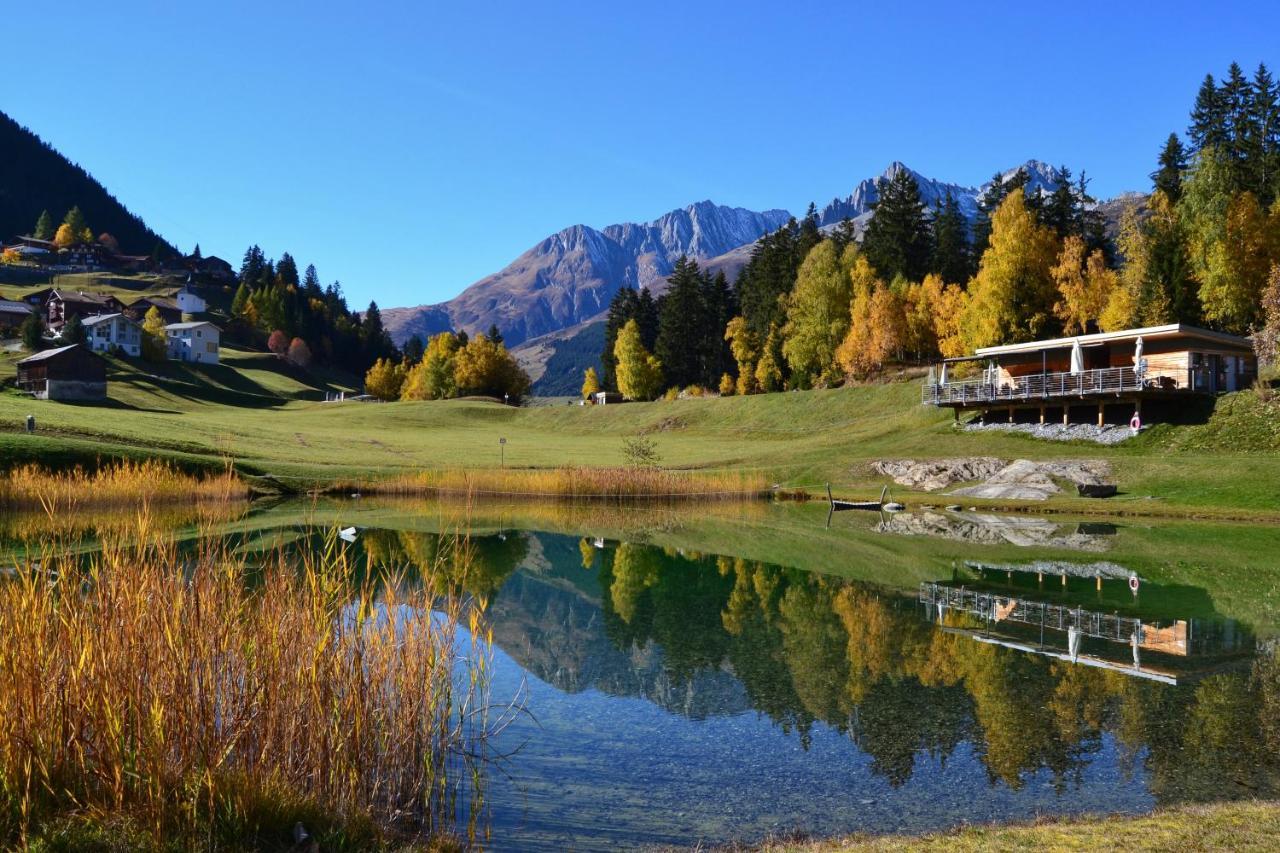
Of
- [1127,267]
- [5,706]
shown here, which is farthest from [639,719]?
[1127,267]

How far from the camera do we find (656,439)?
7438cm

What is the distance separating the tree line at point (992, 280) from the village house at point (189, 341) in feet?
194

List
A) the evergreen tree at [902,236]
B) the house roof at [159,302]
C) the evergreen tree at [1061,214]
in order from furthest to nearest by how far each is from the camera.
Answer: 1. the house roof at [159,302]
2. the evergreen tree at [902,236]
3. the evergreen tree at [1061,214]

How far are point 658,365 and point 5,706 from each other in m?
97.1

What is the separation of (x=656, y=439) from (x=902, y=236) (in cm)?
3581

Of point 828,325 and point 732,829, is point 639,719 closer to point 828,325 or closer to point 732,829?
point 732,829

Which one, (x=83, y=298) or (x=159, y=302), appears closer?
(x=83, y=298)

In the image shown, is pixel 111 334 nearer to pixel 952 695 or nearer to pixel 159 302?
pixel 159 302

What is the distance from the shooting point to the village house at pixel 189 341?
127 m

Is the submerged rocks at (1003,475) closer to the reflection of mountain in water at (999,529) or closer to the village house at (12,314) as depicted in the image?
the reflection of mountain in water at (999,529)

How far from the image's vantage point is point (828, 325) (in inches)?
3226

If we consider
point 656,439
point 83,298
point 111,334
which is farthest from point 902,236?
point 83,298

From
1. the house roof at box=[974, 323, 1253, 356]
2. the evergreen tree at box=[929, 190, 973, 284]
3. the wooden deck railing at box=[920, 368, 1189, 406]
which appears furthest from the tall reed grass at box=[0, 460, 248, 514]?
the evergreen tree at box=[929, 190, 973, 284]

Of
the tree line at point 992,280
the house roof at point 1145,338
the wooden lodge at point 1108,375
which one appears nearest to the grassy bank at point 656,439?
the wooden lodge at point 1108,375
